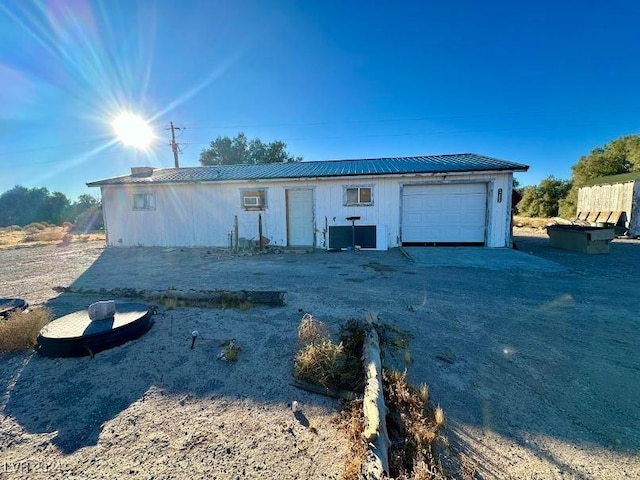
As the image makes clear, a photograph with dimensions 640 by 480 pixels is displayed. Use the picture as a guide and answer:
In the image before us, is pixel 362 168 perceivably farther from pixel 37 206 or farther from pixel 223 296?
pixel 37 206

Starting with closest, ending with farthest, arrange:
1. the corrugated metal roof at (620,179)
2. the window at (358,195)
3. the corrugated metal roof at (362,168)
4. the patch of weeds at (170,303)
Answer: the patch of weeds at (170,303)
the corrugated metal roof at (362,168)
the window at (358,195)
the corrugated metal roof at (620,179)

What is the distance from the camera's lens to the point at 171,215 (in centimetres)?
1170

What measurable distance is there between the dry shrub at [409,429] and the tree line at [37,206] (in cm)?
4248

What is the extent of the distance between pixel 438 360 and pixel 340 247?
25.0ft

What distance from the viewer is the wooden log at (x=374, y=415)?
1.56 meters

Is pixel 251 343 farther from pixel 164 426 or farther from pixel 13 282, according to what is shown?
pixel 13 282

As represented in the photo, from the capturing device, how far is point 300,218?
35.8 feet

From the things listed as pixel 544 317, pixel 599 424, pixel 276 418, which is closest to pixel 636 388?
pixel 599 424

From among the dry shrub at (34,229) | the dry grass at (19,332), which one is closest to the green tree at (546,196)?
the dry grass at (19,332)

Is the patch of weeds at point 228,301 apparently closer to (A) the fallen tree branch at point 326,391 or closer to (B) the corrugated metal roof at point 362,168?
(A) the fallen tree branch at point 326,391

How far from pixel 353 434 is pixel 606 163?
34.0m

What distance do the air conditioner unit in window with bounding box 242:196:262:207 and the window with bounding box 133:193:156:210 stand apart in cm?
394

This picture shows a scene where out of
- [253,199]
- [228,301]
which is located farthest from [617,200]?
[228,301]

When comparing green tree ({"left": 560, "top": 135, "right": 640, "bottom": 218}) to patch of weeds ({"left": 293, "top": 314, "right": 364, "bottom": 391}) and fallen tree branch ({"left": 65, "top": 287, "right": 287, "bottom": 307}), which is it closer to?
fallen tree branch ({"left": 65, "top": 287, "right": 287, "bottom": 307})
